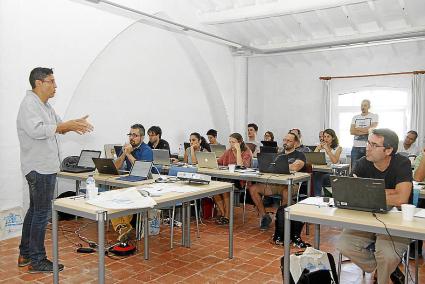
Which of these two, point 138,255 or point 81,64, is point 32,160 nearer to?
point 138,255

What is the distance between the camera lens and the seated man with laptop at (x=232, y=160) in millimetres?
5199

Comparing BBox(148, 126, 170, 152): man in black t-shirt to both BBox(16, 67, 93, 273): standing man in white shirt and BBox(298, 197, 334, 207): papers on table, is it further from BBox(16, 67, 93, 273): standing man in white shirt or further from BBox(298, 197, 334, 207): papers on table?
BBox(298, 197, 334, 207): papers on table

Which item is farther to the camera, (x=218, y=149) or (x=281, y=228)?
(x=218, y=149)

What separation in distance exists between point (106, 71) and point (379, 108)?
224 inches

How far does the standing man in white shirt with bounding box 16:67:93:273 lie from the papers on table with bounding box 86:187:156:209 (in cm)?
66

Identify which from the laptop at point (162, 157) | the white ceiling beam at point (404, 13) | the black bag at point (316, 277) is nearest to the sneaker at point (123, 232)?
the laptop at point (162, 157)

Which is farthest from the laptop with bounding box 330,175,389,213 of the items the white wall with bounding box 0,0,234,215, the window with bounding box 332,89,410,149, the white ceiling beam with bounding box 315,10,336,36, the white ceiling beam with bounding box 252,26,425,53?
the window with bounding box 332,89,410,149

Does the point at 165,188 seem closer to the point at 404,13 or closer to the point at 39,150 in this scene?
the point at 39,150

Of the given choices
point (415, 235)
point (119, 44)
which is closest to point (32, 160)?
point (415, 235)

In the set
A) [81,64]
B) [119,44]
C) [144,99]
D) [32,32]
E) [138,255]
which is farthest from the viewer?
[144,99]

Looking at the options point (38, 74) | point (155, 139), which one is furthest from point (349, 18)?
point (38, 74)

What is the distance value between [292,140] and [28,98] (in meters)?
3.06

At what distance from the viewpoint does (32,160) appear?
10.6ft

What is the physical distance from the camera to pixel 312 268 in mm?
2613
